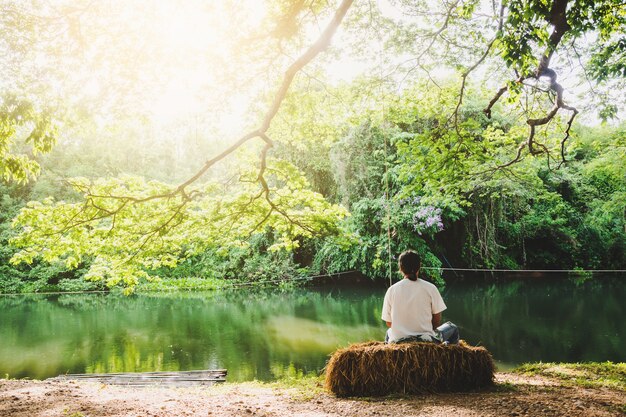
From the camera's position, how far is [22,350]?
31.6 ft

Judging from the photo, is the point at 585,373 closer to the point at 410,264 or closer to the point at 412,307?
the point at 412,307

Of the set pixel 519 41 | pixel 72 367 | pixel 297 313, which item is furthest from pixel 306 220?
pixel 297 313

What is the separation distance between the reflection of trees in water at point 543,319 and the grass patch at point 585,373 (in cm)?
222

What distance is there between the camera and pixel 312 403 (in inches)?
154

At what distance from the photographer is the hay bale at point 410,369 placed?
3.93 metres

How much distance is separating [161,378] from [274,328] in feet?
15.3

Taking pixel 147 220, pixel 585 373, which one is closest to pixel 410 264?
pixel 585 373

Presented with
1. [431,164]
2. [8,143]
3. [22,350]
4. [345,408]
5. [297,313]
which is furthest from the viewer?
[297,313]

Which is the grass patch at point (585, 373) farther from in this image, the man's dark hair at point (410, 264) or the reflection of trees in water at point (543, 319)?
the reflection of trees in water at point (543, 319)

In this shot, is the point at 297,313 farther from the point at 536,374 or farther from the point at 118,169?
the point at 118,169

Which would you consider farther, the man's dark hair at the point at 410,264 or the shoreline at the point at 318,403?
the man's dark hair at the point at 410,264

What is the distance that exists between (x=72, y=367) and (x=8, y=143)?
208 inches

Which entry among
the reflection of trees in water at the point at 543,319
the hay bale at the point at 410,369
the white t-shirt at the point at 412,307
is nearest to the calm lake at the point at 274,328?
the reflection of trees in water at the point at 543,319

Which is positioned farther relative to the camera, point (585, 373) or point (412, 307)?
point (585, 373)
